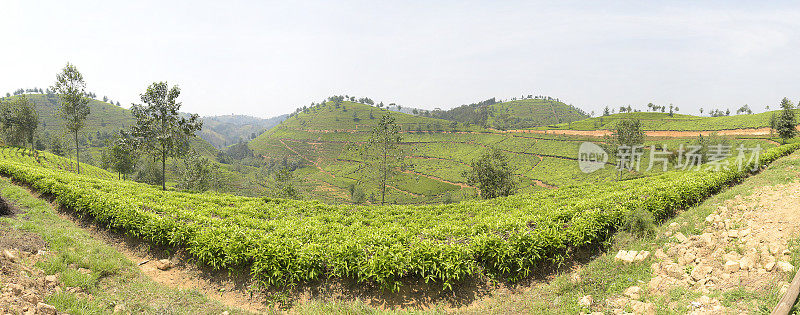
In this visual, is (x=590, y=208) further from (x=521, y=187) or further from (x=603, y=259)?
(x=521, y=187)

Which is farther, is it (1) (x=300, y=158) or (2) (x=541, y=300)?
(1) (x=300, y=158)

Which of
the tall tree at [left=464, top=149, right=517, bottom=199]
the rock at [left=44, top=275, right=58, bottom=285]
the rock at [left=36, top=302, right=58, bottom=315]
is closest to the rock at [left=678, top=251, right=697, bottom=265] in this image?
the rock at [left=36, top=302, right=58, bottom=315]

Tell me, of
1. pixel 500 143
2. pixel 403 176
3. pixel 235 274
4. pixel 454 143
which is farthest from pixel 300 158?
pixel 235 274

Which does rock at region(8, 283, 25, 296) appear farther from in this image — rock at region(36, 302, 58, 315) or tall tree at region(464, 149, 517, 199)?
tall tree at region(464, 149, 517, 199)

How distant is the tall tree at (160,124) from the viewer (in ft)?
61.4

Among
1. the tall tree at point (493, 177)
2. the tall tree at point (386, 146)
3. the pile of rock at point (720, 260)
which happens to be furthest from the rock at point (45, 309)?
the tall tree at point (493, 177)

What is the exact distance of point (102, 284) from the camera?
21.1ft

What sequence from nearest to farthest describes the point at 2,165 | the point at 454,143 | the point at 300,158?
the point at 2,165 < the point at 454,143 < the point at 300,158

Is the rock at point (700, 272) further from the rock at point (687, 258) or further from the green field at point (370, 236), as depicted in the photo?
the green field at point (370, 236)

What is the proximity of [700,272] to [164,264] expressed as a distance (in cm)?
1291


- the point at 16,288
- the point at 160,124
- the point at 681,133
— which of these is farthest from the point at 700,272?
the point at 681,133

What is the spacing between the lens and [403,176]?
95500mm

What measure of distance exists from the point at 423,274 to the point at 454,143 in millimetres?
121724

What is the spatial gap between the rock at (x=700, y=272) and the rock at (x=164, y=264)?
1269cm
